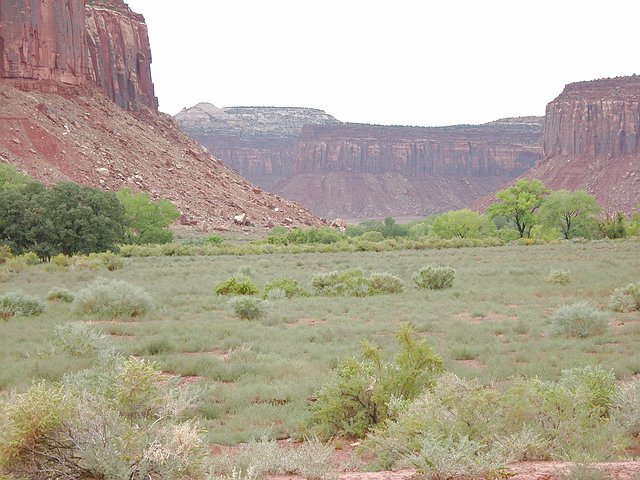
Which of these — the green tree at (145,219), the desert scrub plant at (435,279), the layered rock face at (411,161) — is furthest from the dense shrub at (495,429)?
the layered rock face at (411,161)

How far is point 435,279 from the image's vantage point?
2352 centimetres

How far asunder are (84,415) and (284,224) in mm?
66149

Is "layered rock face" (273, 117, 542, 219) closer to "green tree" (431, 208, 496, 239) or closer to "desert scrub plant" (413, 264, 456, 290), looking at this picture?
"green tree" (431, 208, 496, 239)

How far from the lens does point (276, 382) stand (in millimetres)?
10164

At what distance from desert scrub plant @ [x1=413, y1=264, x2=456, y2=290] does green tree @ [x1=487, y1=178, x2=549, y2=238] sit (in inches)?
1400

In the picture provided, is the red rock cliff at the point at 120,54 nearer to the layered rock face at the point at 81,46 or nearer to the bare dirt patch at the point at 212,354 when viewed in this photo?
the layered rock face at the point at 81,46

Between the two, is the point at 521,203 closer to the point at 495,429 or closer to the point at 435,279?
the point at 435,279

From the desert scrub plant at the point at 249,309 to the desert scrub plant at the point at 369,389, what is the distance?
7976 millimetres

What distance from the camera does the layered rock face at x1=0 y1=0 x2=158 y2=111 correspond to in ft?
219

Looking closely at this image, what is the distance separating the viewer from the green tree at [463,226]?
198ft

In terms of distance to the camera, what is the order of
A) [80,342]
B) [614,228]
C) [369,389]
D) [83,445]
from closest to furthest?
1. [83,445]
2. [369,389]
3. [80,342]
4. [614,228]

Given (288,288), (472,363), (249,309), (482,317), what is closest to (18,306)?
(249,309)

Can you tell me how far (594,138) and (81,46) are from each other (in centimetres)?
9063

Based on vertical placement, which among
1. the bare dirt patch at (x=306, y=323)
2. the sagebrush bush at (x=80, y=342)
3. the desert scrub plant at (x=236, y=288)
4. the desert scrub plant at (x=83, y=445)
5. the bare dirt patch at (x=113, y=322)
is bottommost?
the desert scrub plant at (x=236, y=288)
